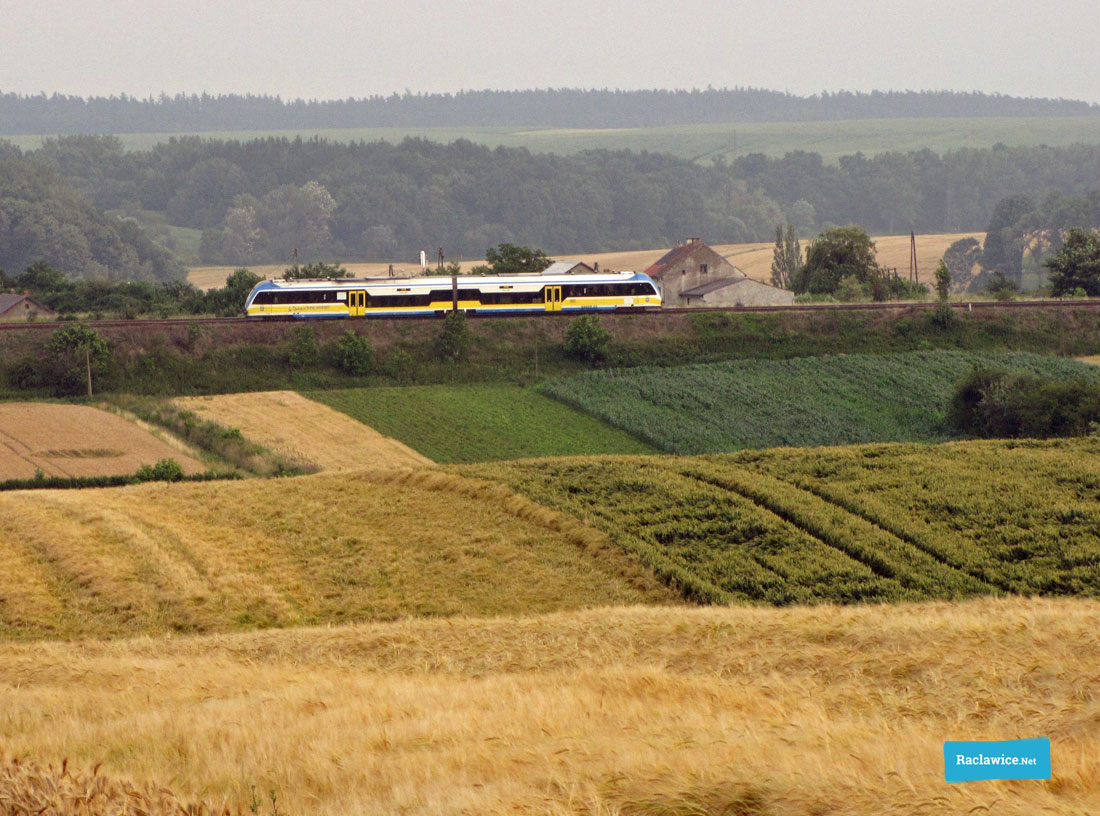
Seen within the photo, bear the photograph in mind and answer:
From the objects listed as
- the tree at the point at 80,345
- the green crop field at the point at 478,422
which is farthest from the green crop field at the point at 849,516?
the tree at the point at 80,345

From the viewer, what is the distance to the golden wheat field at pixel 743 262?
537 feet

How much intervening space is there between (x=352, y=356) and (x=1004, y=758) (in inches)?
2515

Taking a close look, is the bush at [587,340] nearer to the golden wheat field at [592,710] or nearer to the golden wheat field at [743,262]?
the golden wheat field at [592,710]

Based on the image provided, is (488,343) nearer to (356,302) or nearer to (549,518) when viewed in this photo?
(356,302)

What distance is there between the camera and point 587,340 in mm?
72000

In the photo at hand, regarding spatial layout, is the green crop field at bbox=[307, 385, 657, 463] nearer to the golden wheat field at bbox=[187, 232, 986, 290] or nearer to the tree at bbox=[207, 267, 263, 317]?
the tree at bbox=[207, 267, 263, 317]

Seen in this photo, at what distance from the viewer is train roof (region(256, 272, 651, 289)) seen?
237 feet

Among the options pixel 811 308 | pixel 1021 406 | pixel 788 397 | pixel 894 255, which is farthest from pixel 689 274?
pixel 894 255

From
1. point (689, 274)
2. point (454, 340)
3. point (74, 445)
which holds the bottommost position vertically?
point (74, 445)

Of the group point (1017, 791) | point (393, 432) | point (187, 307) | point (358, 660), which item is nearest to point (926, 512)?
point (358, 660)

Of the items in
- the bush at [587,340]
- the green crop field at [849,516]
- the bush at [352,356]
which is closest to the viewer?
the green crop field at [849,516]

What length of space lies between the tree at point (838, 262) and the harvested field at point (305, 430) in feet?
186

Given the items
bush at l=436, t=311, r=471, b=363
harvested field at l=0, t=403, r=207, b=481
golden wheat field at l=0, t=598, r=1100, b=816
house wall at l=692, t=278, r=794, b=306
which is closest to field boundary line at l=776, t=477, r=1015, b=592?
golden wheat field at l=0, t=598, r=1100, b=816

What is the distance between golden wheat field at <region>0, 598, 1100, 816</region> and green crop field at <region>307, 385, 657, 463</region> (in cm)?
3384
